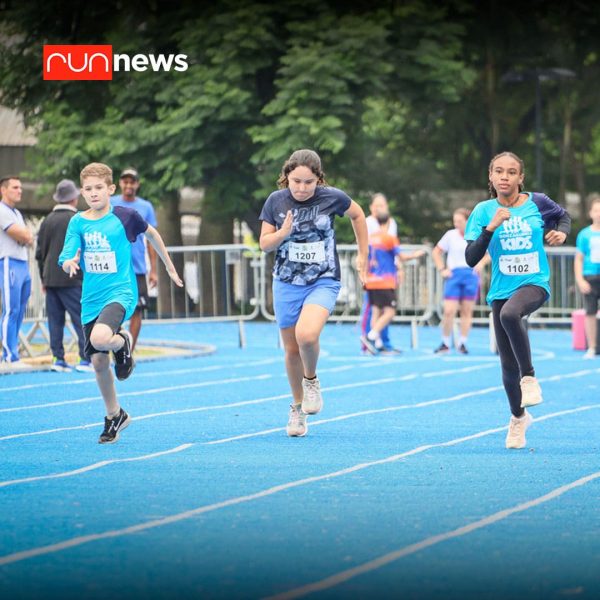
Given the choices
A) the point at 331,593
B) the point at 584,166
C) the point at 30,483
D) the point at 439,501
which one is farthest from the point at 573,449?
the point at 584,166

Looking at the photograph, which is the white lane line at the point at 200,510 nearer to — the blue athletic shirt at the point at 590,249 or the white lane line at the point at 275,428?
the white lane line at the point at 275,428

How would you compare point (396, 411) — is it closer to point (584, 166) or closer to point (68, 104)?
point (68, 104)

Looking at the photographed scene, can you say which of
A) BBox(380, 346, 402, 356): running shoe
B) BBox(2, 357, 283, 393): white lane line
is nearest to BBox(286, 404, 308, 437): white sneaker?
BBox(2, 357, 283, 393): white lane line

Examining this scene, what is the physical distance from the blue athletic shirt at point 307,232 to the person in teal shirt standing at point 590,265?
10.6 m

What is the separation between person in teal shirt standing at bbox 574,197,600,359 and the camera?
21656 millimetres

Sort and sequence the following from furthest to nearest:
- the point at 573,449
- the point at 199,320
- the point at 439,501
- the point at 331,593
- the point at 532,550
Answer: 1. the point at 199,320
2. the point at 573,449
3. the point at 439,501
4. the point at 532,550
5. the point at 331,593

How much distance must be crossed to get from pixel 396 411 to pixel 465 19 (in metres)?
21.2

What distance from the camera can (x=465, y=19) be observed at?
33.9 m

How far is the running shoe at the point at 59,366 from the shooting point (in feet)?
60.6

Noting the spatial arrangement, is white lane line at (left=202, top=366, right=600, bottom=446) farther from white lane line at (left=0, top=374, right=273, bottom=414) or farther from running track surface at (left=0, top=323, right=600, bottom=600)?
white lane line at (left=0, top=374, right=273, bottom=414)

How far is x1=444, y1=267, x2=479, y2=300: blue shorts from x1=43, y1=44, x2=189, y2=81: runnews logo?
11944 millimetres

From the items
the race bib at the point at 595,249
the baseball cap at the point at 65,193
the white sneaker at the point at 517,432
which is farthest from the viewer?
the race bib at the point at 595,249

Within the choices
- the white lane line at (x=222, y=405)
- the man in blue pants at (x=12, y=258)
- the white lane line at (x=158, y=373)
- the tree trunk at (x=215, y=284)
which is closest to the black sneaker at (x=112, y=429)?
the white lane line at (x=222, y=405)

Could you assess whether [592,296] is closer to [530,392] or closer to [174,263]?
[174,263]
